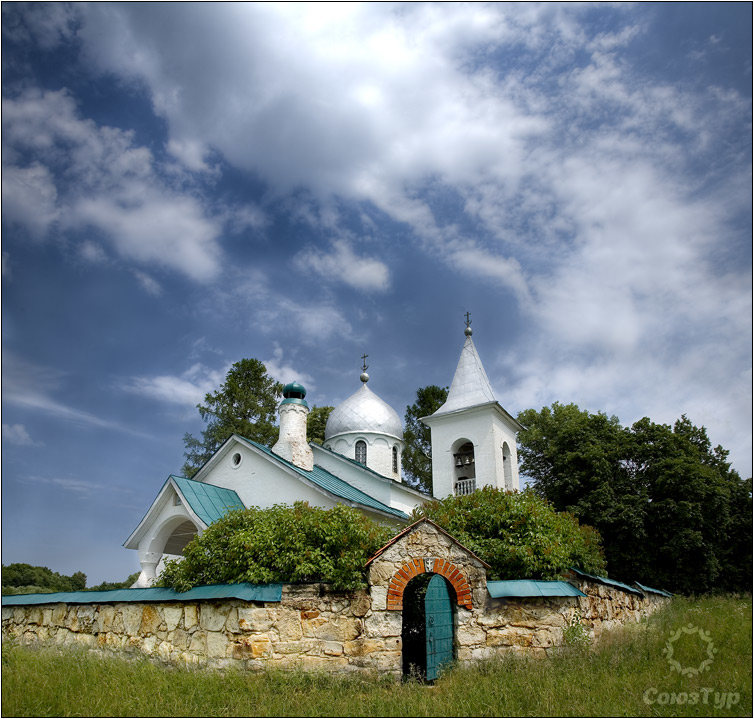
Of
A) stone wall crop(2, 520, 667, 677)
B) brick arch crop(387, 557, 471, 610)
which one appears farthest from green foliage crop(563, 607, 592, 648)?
brick arch crop(387, 557, 471, 610)

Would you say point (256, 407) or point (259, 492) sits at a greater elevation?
point (256, 407)

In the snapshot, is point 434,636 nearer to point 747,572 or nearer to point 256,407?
point 747,572

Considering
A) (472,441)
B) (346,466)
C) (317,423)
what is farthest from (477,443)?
(317,423)

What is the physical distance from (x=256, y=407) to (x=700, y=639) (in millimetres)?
25599

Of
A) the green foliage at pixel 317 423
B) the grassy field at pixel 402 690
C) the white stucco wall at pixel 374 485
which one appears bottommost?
the grassy field at pixel 402 690

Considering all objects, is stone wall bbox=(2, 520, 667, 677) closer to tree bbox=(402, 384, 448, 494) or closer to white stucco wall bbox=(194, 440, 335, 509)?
white stucco wall bbox=(194, 440, 335, 509)

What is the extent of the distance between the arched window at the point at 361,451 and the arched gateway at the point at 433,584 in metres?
15.0

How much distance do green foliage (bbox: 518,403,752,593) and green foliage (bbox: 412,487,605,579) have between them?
13.3m

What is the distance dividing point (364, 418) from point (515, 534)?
577 inches

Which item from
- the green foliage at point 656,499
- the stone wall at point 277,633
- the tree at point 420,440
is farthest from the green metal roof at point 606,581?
the tree at point 420,440

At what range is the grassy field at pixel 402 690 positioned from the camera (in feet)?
20.1

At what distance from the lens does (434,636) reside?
7711 mm

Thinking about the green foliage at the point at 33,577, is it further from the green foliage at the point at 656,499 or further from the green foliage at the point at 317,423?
the green foliage at the point at 656,499

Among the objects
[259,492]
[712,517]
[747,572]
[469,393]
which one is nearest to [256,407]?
[469,393]
